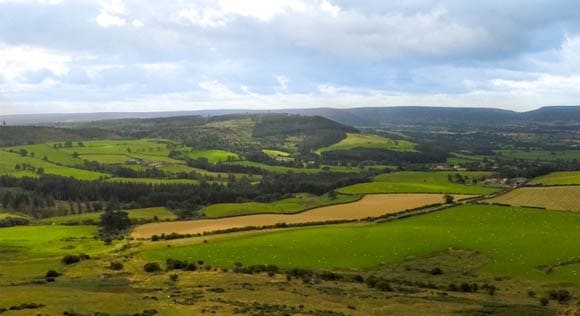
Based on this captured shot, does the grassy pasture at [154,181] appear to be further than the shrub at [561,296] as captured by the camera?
Yes

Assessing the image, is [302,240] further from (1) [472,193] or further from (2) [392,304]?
(1) [472,193]

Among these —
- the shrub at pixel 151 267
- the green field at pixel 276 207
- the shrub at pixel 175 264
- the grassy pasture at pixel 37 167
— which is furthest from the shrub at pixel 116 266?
the grassy pasture at pixel 37 167

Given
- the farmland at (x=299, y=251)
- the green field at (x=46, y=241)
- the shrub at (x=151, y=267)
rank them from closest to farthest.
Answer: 1. the farmland at (x=299, y=251)
2. the shrub at (x=151, y=267)
3. the green field at (x=46, y=241)

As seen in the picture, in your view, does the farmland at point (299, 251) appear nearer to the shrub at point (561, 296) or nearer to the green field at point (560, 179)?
the shrub at point (561, 296)

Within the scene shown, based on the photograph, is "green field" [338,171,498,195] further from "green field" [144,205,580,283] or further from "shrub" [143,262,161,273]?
"shrub" [143,262,161,273]

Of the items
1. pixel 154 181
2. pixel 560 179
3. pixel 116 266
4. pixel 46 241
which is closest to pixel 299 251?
pixel 116 266

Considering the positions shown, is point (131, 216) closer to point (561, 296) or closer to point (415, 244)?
point (415, 244)
